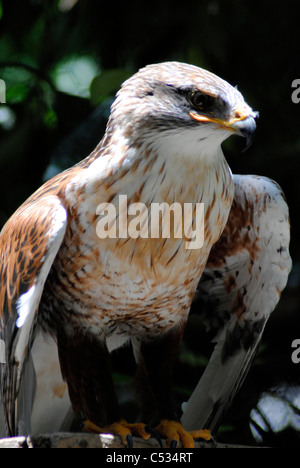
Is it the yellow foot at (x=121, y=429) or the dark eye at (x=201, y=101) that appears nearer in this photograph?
the dark eye at (x=201, y=101)

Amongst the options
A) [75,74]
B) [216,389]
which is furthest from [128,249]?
[75,74]

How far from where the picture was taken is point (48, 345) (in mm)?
2395

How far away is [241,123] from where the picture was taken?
1.89 metres

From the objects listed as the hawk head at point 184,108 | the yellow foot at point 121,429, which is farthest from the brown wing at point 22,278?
the hawk head at point 184,108

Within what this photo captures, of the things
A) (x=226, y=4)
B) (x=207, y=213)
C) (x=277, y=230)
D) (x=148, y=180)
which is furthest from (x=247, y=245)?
(x=226, y=4)

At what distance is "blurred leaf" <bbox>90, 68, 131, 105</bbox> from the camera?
311cm

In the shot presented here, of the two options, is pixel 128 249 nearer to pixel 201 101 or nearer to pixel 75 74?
pixel 201 101

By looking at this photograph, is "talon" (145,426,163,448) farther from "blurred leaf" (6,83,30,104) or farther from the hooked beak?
"blurred leaf" (6,83,30,104)

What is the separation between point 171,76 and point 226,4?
1.45 m

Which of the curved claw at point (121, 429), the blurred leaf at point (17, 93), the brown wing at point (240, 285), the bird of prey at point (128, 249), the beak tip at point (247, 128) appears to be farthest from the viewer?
the blurred leaf at point (17, 93)

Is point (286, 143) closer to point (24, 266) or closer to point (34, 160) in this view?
point (34, 160)

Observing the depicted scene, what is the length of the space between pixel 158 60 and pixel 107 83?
0.33m

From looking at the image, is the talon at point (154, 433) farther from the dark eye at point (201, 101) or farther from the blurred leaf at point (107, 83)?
the blurred leaf at point (107, 83)

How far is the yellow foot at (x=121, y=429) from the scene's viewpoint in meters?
2.13
